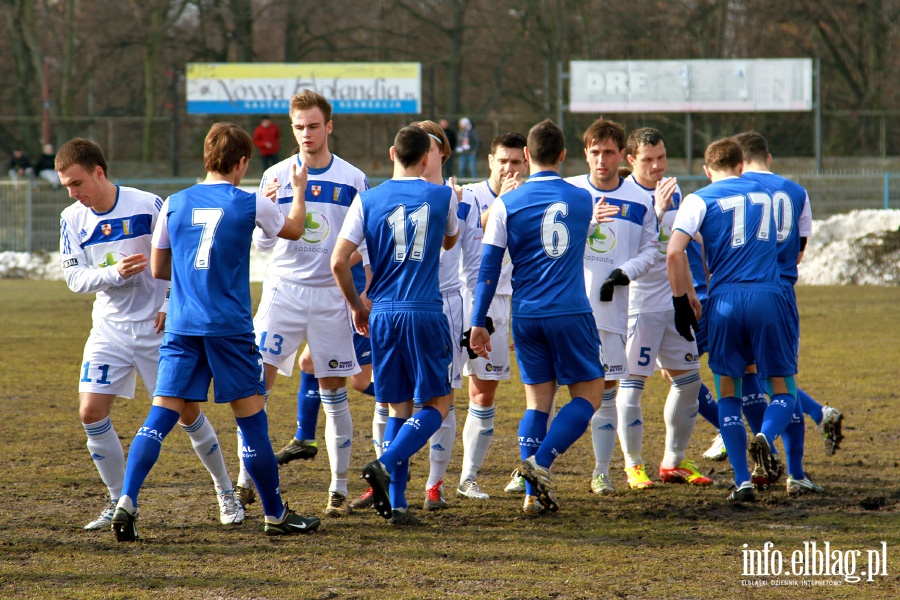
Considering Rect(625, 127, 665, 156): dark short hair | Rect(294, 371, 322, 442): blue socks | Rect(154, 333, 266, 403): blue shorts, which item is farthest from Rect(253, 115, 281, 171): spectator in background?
Rect(154, 333, 266, 403): blue shorts

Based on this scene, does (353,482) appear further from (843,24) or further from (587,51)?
(843,24)

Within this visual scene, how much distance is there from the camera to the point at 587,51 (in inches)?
1430

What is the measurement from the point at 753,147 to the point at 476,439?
8.16 feet

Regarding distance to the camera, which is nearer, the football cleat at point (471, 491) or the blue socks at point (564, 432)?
the blue socks at point (564, 432)

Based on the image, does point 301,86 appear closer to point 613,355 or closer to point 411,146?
point 613,355

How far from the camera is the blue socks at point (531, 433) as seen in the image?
224 inches

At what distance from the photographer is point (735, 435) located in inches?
238

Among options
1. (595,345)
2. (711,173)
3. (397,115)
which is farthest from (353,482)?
(397,115)

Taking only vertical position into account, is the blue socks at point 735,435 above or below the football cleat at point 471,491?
above

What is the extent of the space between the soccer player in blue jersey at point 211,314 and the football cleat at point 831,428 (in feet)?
12.4

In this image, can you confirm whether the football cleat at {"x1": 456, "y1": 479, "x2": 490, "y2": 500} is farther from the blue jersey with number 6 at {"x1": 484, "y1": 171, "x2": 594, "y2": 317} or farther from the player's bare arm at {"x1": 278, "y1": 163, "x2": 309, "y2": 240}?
the player's bare arm at {"x1": 278, "y1": 163, "x2": 309, "y2": 240}

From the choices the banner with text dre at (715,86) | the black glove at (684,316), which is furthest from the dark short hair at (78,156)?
the banner with text dre at (715,86)

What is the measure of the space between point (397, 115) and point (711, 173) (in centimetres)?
2709

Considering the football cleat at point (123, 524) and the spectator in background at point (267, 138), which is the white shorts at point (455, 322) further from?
the spectator in background at point (267, 138)
